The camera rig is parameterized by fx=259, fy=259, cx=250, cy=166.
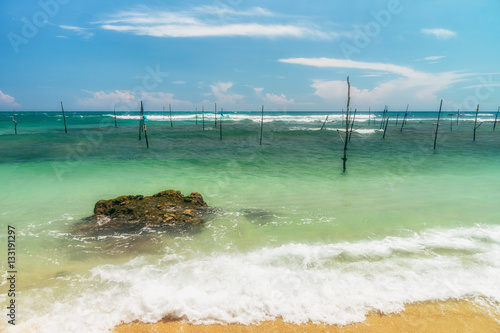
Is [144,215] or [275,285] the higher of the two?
[144,215]

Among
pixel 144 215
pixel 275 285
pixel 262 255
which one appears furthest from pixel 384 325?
pixel 144 215

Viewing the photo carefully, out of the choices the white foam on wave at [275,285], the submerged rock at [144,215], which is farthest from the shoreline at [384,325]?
the submerged rock at [144,215]

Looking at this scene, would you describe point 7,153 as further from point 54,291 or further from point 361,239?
point 361,239

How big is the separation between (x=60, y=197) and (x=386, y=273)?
406 inches

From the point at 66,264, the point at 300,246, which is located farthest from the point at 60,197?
the point at 300,246

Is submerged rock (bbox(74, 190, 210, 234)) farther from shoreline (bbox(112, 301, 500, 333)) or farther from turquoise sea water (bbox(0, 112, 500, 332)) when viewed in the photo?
shoreline (bbox(112, 301, 500, 333))

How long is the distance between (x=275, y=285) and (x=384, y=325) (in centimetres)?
167

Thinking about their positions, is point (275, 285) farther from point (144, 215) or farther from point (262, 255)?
point (144, 215)

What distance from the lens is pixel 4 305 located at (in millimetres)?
3910

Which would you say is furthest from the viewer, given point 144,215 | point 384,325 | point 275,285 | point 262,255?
point 144,215

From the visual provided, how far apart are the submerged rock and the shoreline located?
3.07 metres

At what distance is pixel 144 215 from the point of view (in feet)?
22.9

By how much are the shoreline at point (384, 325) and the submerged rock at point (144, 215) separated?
121 inches

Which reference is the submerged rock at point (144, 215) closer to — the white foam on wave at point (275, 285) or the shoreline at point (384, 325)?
the white foam on wave at point (275, 285)
